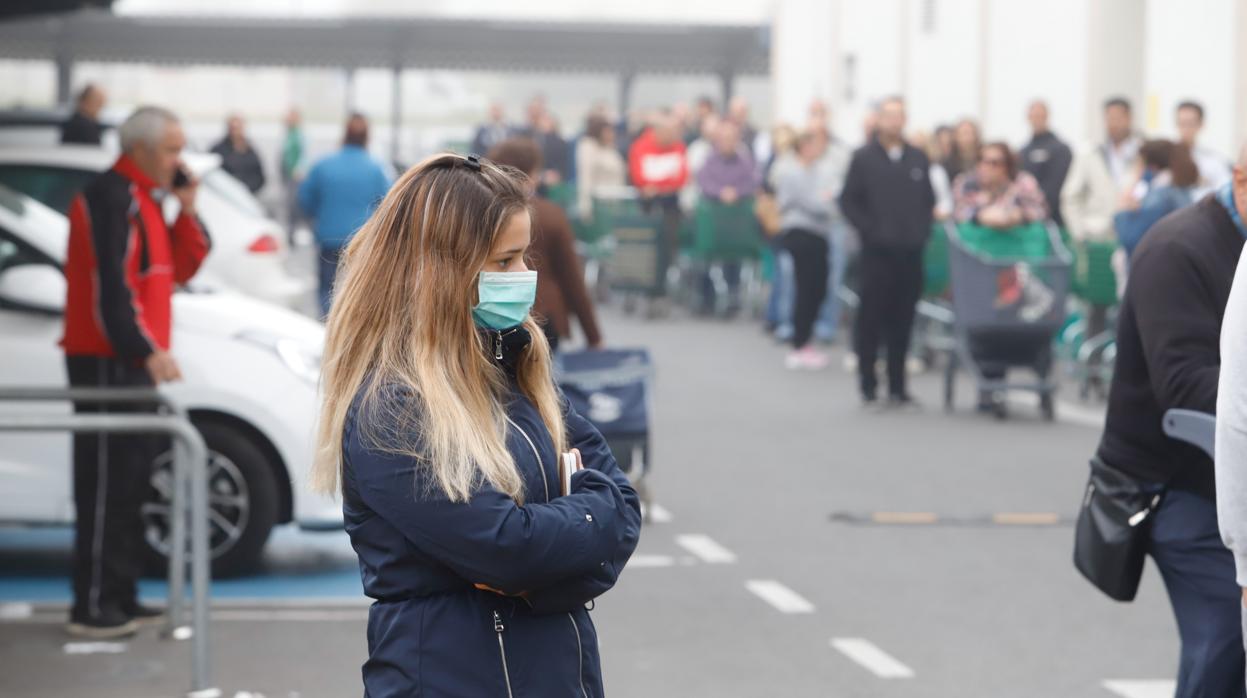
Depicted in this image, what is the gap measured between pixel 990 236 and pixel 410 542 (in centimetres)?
1167

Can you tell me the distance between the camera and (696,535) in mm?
9773

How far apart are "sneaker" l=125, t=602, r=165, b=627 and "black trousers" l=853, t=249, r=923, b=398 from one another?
7594 mm

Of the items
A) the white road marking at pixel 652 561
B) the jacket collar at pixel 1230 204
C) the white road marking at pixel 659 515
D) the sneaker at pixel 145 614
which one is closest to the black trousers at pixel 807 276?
the white road marking at pixel 659 515

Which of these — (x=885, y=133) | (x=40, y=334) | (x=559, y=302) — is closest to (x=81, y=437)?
(x=40, y=334)

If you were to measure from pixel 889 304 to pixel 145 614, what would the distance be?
784 centimetres

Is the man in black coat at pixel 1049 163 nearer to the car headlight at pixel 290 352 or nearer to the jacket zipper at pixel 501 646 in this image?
the car headlight at pixel 290 352

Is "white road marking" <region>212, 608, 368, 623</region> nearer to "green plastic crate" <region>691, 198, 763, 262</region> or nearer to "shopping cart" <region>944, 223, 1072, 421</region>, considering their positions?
"shopping cart" <region>944, 223, 1072, 421</region>

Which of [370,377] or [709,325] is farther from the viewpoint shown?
[709,325]

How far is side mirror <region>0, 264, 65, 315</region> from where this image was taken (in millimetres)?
8336

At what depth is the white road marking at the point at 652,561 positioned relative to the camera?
905 cm

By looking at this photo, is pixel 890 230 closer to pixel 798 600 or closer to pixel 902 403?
pixel 902 403

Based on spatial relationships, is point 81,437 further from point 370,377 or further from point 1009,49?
point 1009,49

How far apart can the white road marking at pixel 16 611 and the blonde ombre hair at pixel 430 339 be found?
4.93m

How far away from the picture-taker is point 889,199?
14.4 meters
